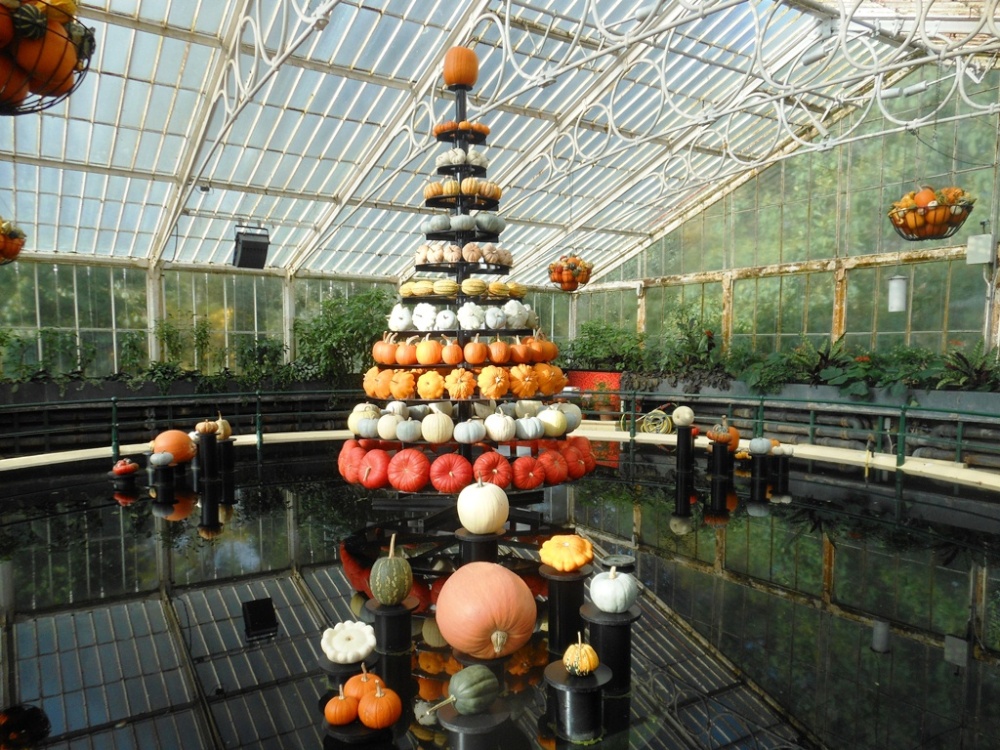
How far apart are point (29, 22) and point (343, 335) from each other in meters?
11.0

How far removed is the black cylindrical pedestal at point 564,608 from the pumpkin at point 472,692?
3.23 ft

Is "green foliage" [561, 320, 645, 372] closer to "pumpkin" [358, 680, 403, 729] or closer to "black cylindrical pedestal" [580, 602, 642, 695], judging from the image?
"black cylindrical pedestal" [580, 602, 642, 695]

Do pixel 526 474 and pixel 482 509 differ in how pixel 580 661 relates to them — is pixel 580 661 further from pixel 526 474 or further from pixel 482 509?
pixel 526 474


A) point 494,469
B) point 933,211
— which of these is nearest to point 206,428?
point 494,469

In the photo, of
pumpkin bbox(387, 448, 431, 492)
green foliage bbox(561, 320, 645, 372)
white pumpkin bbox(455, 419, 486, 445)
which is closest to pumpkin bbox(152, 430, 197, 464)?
pumpkin bbox(387, 448, 431, 492)

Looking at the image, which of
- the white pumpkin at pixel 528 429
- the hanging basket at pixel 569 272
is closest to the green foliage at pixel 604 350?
the hanging basket at pixel 569 272

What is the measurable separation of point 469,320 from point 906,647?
13.6 feet

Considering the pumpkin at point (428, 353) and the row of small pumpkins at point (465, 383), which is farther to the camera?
the pumpkin at point (428, 353)

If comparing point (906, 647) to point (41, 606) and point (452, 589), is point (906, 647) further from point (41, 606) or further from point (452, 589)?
point (41, 606)

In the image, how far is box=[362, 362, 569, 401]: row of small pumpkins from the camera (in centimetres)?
597

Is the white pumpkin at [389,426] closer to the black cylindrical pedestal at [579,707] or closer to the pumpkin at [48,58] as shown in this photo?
the black cylindrical pedestal at [579,707]

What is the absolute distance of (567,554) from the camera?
4141 mm

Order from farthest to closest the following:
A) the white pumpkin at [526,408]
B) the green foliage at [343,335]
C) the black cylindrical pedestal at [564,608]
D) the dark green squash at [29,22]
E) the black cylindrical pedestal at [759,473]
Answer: the green foliage at [343,335], the black cylindrical pedestal at [759,473], the white pumpkin at [526,408], the black cylindrical pedestal at [564,608], the dark green squash at [29,22]

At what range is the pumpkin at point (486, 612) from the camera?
3.60m
